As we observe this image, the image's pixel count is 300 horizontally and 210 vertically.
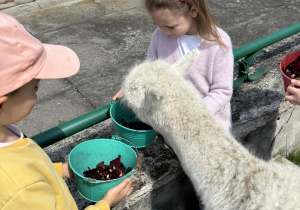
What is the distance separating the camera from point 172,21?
2.73m

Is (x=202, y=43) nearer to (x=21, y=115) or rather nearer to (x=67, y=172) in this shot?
(x=67, y=172)

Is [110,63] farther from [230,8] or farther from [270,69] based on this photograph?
[230,8]

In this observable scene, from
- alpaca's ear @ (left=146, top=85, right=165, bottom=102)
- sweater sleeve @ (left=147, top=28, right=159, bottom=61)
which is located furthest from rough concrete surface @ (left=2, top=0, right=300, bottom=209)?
alpaca's ear @ (left=146, top=85, right=165, bottom=102)

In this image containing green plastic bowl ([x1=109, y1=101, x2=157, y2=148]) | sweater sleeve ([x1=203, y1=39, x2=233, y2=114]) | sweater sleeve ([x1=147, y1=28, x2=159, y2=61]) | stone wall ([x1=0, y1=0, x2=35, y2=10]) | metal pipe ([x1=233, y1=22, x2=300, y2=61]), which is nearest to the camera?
green plastic bowl ([x1=109, y1=101, x2=157, y2=148])

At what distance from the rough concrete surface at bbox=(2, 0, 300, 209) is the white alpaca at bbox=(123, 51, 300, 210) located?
593 mm

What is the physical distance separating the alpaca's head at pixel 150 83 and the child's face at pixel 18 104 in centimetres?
81

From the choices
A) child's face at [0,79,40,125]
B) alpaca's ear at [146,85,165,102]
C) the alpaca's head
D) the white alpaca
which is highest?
child's face at [0,79,40,125]

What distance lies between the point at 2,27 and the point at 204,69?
1.74 m

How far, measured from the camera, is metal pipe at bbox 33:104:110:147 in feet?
8.42

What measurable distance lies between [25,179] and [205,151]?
1.16 metres

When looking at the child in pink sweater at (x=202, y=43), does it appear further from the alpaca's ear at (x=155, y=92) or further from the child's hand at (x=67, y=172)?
the child's hand at (x=67, y=172)

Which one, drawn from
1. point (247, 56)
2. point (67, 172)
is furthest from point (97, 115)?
point (247, 56)

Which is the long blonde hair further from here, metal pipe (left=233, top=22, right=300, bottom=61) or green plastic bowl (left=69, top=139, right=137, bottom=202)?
green plastic bowl (left=69, top=139, right=137, bottom=202)

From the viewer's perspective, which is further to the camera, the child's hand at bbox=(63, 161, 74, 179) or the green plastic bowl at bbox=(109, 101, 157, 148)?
the green plastic bowl at bbox=(109, 101, 157, 148)
